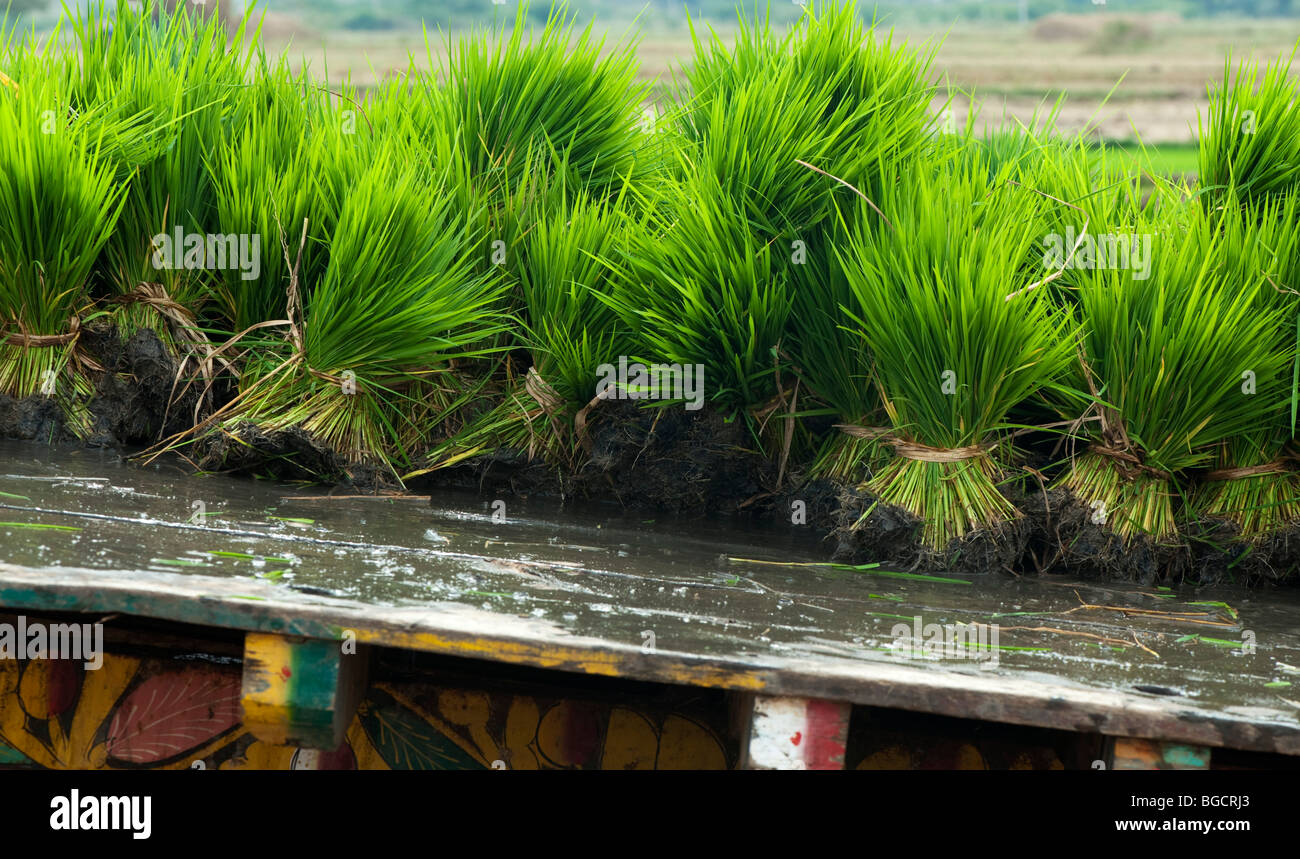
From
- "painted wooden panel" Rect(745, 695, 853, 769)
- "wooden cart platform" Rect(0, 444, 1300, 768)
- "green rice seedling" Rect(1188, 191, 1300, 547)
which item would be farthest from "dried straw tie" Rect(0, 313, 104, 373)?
"green rice seedling" Rect(1188, 191, 1300, 547)

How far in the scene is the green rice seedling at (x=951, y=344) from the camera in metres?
1.99

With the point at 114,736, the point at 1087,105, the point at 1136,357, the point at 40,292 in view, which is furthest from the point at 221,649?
the point at 1087,105

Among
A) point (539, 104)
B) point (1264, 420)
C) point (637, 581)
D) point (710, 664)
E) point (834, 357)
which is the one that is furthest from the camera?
point (539, 104)

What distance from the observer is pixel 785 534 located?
2.31 meters

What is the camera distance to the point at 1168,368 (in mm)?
2049

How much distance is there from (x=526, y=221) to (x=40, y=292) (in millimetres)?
1059

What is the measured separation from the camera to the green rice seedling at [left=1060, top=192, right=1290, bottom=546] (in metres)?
2.04

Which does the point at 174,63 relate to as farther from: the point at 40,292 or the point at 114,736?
the point at 114,736

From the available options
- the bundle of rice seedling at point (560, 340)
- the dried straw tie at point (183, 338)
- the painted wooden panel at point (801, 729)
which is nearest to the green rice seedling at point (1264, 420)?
the painted wooden panel at point (801, 729)

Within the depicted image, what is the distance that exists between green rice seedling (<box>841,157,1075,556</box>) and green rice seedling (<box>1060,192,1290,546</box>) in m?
0.11

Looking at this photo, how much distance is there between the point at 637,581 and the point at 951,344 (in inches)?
Answer: 28.9

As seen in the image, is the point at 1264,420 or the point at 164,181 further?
the point at 164,181

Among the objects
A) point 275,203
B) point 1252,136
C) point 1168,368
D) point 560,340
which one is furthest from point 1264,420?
point 275,203

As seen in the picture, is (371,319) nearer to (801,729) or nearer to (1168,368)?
→ (801,729)
